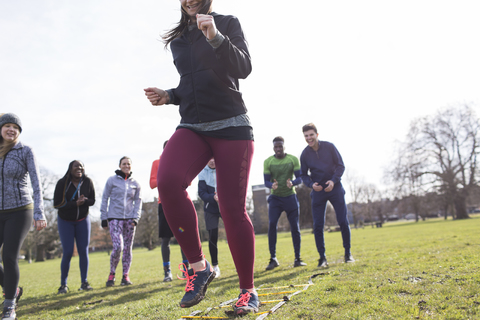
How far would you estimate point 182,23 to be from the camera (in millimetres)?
2803

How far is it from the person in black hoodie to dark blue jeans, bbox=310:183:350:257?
444 centimetres

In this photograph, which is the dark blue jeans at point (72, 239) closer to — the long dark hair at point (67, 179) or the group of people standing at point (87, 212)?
the group of people standing at point (87, 212)

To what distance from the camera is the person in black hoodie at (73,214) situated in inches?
247

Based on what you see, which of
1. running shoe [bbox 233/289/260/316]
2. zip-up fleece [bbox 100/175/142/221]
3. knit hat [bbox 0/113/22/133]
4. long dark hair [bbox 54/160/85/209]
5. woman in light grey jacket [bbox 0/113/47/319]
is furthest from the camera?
zip-up fleece [bbox 100/175/142/221]

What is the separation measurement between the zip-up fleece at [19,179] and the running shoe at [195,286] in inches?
98.9

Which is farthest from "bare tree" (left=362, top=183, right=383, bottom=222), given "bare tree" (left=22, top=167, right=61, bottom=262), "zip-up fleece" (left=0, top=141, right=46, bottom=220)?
"zip-up fleece" (left=0, top=141, right=46, bottom=220)

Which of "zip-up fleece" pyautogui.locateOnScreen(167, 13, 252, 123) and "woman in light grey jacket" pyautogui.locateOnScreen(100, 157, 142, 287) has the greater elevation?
"zip-up fleece" pyautogui.locateOnScreen(167, 13, 252, 123)

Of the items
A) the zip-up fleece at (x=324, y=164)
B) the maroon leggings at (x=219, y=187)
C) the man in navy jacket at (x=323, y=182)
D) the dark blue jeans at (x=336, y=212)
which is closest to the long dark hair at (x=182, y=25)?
the maroon leggings at (x=219, y=187)

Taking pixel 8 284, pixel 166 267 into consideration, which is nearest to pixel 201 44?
pixel 8 284

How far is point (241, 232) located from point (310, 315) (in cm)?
83

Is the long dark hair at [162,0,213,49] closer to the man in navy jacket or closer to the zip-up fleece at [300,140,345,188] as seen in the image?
the man in navy jacket

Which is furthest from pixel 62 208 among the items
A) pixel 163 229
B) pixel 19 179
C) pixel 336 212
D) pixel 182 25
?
pixel 336 212

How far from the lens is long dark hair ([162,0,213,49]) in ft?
8.74

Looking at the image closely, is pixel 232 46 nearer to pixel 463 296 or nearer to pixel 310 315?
pixel 310 315
